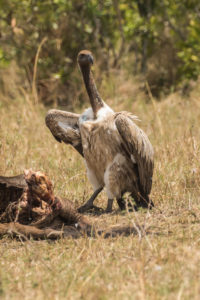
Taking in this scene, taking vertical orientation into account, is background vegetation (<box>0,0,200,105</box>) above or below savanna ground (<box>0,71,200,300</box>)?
above

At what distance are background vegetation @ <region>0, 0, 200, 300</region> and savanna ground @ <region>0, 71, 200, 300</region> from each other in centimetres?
1

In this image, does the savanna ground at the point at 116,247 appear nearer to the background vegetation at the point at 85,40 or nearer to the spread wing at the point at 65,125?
the spread wing at the point at 65,125

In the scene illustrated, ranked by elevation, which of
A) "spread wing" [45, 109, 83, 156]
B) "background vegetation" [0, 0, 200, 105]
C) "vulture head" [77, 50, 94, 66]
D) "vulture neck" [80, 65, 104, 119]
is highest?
"background vegetation" [0, 0, 200, 105]

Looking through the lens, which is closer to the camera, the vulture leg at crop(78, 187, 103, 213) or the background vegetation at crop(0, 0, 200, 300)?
the background vegetation at crop(0, 0, 200, 300)

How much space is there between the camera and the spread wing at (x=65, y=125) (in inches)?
212

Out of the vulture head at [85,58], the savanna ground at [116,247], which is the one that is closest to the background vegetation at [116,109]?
the savanna ground at [116,247]

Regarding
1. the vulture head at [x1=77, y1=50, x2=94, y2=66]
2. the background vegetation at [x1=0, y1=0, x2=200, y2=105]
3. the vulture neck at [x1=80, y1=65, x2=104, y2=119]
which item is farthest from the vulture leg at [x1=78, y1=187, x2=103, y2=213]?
the background vegetation at [x1=0, y1=0, x2=200, y2=105]

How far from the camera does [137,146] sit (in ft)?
16.4

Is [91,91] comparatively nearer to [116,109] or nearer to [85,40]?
[116,109]

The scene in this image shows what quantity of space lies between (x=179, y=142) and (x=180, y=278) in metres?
3.84

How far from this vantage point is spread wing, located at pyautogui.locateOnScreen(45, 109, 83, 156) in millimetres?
5379

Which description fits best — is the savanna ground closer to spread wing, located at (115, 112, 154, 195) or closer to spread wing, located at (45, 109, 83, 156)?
spread wing, located at (115, 112, 154, 195)

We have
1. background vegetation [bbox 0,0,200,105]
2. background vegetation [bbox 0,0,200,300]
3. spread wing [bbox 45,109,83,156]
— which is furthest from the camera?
background vegetation [bbox 0,0,200,105]

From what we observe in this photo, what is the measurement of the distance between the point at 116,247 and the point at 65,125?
1929 millimetres
